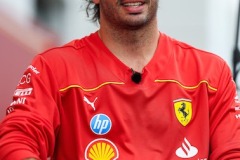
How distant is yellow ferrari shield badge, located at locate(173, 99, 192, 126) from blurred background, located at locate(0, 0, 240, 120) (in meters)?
0.77

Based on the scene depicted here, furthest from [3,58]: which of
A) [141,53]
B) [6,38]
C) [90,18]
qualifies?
[141,53]

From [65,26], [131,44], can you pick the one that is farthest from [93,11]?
[131,44]

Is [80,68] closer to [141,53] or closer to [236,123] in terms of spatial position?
[141,53]

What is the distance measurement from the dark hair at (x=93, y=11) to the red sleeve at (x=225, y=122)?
572 millimetres

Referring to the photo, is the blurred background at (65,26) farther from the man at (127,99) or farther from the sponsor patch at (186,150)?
the sponsor patch at (186,150)

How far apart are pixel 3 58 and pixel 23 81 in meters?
0.56

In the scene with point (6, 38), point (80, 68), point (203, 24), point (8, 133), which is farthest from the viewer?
point (203, 24)

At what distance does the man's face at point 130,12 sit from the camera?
344 cm

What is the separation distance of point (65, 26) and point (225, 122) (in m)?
0.98

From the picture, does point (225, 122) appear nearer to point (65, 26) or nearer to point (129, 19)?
point (129, 19)

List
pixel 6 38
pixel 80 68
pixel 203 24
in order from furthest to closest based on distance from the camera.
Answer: pixel 203 24
pixel 6 38
pixel 80 68

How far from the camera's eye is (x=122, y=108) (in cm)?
339

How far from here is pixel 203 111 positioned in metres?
3.46

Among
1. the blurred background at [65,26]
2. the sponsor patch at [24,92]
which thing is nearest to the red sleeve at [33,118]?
the sponsor patch at [24,92]
